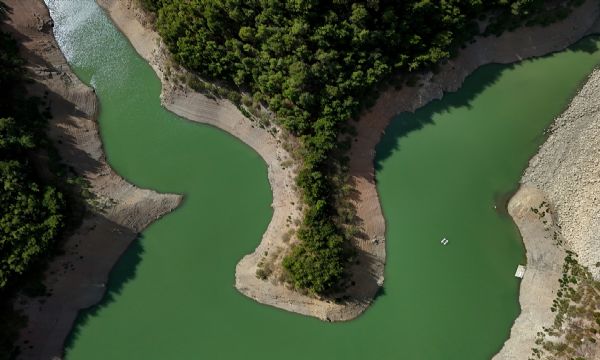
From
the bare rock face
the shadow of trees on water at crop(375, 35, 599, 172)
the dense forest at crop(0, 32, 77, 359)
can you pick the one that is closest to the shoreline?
the bare rock face

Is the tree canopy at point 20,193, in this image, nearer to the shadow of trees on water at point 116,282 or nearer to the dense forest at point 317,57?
the shadow of trees on water at point 116,282

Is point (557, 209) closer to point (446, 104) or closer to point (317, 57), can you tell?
point (446, 104)

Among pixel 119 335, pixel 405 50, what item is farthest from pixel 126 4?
pixel 119 335

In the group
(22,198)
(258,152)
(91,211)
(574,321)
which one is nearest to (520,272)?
(574,321)

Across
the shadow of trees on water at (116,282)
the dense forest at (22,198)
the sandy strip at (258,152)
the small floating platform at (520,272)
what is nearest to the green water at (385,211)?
the shadow of trees on water at (116,282)

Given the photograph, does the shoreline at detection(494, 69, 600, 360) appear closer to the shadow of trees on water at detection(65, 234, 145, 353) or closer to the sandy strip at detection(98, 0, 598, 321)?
the sandy strip at detection(98, 0, 598, 321)

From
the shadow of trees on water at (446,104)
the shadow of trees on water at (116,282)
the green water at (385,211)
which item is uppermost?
the shadow of trees on water at (446,104)
